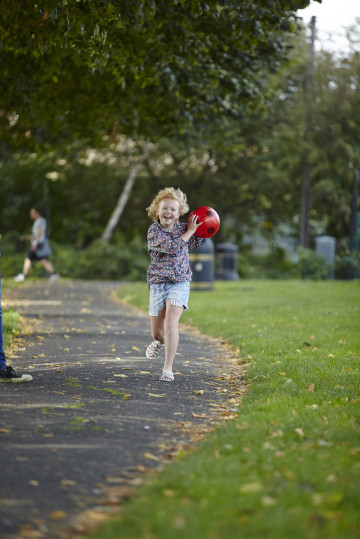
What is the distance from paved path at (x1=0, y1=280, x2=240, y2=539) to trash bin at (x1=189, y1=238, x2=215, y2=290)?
8.44m

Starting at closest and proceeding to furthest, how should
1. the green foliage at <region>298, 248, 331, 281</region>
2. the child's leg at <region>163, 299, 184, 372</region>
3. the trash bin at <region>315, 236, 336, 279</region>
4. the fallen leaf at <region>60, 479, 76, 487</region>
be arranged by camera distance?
the fallen leaf at <region>60, 479, 76, 487</region> < the child's leg at <region>163, 299, 184, 372</region> < the green foliage at <region>298, 248, 331, 281</region> < the trash bin at <region>315, 236, 336, 279</region>

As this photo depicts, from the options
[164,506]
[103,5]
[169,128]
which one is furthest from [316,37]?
[164,506]

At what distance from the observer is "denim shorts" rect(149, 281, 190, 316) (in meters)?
6.84

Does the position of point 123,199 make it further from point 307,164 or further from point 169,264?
point 169,264

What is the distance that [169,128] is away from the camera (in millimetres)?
15195

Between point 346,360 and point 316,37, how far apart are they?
1100 inches

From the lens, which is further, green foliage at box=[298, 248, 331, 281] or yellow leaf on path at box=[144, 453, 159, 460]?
green foliage at box=[298, 248, 331, 281]

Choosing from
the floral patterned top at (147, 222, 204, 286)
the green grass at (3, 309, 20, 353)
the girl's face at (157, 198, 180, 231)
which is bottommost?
the green grass at (3, 309, 20, 353)

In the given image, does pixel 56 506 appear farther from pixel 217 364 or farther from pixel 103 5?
pixel 103 5

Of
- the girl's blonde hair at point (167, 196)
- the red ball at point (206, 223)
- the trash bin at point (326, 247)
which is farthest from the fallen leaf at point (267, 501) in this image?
the trash bin at point (326, 247)

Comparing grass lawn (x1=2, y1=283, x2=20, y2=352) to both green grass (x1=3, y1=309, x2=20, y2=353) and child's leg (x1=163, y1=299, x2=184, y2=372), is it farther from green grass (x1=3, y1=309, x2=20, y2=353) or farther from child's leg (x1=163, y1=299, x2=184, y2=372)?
child's leg (x1=163, y1=299, x2=184, y2=372)

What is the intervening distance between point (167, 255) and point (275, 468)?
3143mm

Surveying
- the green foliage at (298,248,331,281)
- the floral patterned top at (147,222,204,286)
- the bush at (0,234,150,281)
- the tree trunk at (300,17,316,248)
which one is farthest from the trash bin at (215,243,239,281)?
the floral patterned top at (147,222,204,286)

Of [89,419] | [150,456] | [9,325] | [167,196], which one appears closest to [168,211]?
[167,196]
